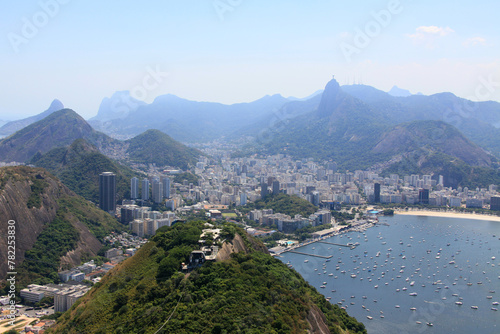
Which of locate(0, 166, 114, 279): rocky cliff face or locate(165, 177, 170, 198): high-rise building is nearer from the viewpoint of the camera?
locate(0, 166, 114, 279): rocky cliff face

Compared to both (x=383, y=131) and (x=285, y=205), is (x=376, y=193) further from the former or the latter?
(x=383, y=131)

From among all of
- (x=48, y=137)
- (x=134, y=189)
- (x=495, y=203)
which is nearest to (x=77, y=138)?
(x=48, y=137)

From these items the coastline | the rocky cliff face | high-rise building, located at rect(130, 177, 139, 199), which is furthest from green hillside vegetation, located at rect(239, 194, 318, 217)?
the rocky cliff face

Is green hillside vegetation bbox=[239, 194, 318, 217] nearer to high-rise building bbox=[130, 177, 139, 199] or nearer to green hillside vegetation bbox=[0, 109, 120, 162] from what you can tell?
high-rise building bbox=[130, 177, 139, 199]

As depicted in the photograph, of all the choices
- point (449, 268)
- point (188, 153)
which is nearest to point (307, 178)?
point (188, 153)

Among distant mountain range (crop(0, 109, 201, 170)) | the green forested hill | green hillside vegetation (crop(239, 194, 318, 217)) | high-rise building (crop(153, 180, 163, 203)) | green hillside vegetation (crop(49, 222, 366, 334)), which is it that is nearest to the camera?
green hillside vegetation (crop(49, 222, 366, 334))

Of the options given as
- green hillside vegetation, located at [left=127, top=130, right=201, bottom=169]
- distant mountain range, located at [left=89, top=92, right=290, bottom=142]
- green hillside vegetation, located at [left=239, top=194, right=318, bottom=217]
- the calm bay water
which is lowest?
the calm bay water
